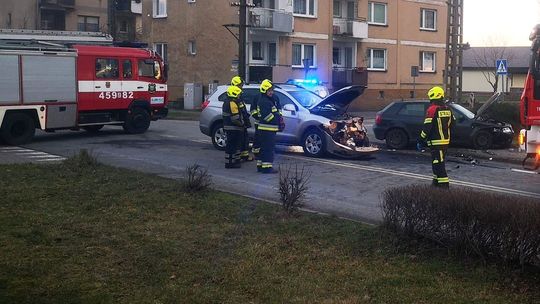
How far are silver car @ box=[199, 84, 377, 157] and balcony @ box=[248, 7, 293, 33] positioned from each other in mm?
20587

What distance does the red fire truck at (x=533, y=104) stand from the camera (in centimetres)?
1138

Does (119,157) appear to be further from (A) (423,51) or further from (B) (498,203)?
(A) (423,51)

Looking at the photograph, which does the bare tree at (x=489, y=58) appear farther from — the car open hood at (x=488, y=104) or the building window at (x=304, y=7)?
the car open hood at (x=488, y=104)

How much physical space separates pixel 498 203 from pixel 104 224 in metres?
4.38

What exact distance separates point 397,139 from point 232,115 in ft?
22.9

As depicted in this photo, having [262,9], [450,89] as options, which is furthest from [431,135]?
[262,9]

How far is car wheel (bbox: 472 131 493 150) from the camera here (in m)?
17.3

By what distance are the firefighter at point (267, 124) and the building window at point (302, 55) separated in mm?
27980

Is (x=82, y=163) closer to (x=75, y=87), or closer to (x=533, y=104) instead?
(x=75, y=87)

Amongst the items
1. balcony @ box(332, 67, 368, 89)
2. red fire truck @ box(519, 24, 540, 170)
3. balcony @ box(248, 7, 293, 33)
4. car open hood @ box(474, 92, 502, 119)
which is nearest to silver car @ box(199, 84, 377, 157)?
red fire truck @ box(519, 24, 540, 170)

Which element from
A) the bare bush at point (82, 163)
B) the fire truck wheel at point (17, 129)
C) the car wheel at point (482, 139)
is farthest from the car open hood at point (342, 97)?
the fire truck wheel at point (17, 129)

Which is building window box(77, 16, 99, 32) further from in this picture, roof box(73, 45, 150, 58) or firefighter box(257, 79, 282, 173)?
firefighter box(257, 79, 282, 173)

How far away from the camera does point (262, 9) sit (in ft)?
121

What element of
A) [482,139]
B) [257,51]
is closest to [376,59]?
[257,51]
